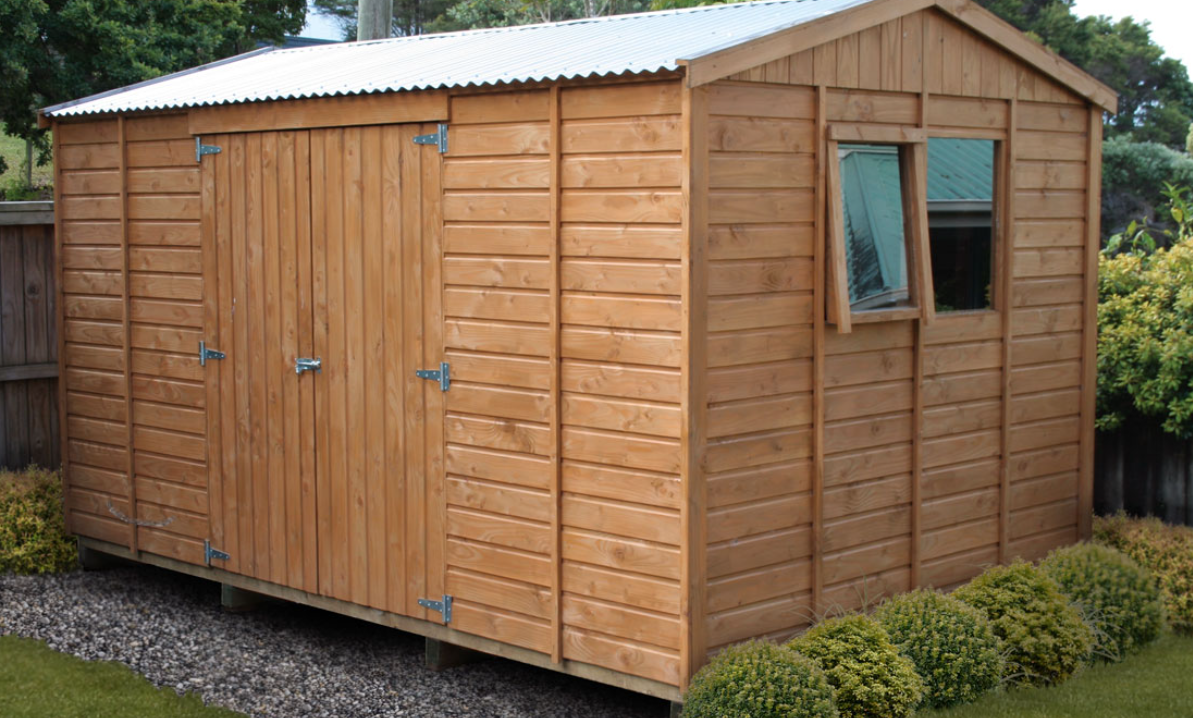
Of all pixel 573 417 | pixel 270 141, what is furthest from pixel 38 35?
pixel 573 417

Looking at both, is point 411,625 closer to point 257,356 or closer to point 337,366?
point 337,366

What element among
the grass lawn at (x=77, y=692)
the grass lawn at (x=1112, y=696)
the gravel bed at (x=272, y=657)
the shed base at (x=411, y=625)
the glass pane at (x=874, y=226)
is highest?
the glass pane at (x=874, y=226)

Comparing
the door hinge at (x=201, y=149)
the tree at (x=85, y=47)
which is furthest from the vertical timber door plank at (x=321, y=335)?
the tree at (x=85, y=47)

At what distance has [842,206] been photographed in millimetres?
6141

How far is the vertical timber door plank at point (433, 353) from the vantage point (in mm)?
6414

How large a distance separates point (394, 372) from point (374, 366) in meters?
0.14

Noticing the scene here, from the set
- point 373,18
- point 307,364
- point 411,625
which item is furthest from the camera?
point 373,18

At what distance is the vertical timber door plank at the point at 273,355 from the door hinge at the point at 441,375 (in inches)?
43.0

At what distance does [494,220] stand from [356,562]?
1.94 meters

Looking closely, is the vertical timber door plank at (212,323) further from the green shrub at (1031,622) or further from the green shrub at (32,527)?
the green shrub at (1031,622)

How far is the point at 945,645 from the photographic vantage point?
5.98 meters

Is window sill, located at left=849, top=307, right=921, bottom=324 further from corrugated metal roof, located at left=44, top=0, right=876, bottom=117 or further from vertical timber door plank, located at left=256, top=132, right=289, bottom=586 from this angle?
vertical timber door plank, located at left=256, top=132, right=289, bottom=586

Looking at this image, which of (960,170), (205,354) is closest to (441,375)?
(205,354)

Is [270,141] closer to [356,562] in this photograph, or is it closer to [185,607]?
[356,562]
